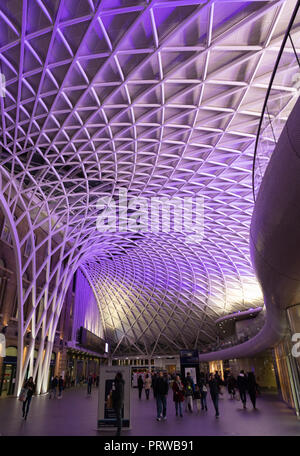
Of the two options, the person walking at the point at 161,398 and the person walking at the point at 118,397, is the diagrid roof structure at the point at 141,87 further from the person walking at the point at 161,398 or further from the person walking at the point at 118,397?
the person walking at the point at 161,398

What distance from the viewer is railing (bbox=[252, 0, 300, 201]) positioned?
19.6 ft

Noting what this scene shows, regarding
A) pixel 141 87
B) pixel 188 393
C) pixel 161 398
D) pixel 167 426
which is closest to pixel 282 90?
pixel 167 426

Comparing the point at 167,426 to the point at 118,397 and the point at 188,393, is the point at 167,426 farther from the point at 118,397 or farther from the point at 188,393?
the point at 188,393

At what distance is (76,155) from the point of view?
24984 millimetres

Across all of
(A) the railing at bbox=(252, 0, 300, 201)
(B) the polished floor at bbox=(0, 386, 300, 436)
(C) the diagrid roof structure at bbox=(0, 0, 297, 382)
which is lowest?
(B) the polished floor at bbox=(0, 386, 300, 436)

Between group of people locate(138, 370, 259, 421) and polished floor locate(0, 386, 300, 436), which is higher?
group of people locate(138, 370, 259, 421)

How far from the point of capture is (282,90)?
7.36 m

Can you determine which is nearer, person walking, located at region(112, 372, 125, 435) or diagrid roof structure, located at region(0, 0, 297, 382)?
person walking, located at region(112, 372, 125, 435)

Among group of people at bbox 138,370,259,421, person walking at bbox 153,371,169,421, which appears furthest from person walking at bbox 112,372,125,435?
group of people at bbox 138,370,259,421

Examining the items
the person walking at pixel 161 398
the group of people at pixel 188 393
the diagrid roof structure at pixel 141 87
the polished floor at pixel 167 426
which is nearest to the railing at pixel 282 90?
the diagrid roof structure at pixel 141 87

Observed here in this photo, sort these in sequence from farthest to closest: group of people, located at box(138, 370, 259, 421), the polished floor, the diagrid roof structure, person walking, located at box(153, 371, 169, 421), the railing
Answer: the diagrid roof structure < group of people, located at box(138, 370, 259, 421) < person walking, located at box(153, 371, 169, 421) < the polished floor < the railing

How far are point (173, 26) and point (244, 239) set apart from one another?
1262 inches

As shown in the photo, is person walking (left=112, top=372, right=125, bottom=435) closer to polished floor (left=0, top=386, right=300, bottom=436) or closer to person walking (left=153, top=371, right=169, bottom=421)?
polished floor (left=0, top=386, right=300, bottom=436)
